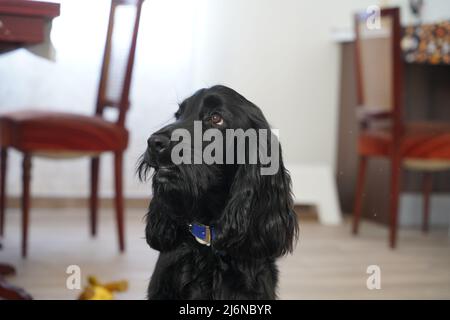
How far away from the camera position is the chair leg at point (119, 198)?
146 cm

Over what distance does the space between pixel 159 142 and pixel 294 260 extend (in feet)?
1.58

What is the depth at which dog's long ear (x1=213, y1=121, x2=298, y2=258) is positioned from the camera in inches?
33.1

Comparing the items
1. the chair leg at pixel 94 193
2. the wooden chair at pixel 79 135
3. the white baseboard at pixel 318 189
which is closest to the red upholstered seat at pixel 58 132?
the wooden chair at pixel 79 135

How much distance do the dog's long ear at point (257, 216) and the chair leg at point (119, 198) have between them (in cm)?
62

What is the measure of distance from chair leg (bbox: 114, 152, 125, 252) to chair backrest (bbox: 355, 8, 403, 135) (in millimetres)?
900

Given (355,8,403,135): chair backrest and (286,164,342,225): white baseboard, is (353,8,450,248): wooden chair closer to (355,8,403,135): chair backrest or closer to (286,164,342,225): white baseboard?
(355,8,403,135): chair backrest

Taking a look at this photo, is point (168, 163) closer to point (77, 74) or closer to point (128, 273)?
point (77, 74)

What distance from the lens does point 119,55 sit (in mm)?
1085

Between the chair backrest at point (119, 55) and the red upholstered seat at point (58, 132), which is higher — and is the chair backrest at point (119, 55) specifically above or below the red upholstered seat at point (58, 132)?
above

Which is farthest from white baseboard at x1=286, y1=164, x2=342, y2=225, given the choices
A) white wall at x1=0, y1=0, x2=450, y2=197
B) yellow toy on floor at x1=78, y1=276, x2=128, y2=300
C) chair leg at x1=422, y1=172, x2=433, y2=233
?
chair leg at x1=422, y1=172, x2=433, y2=233

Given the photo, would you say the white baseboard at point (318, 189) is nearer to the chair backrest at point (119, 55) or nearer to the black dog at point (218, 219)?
the black dog at point (218, 219)

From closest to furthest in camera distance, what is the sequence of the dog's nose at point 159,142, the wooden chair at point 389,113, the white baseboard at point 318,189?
the dog's nose at point 159,142 < the white baseboard at point 318,189 < the wooden chair at point 389,113

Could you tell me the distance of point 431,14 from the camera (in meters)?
1.72

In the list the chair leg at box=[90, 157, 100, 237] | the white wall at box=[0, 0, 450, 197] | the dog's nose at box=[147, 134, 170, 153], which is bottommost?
the chair leg at box=[90, 157, 100, 237]
